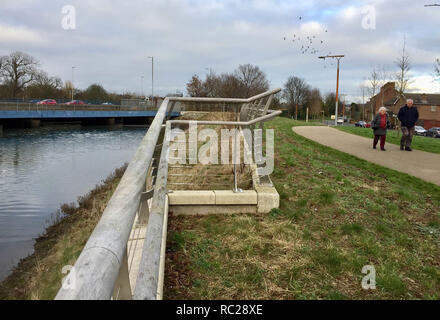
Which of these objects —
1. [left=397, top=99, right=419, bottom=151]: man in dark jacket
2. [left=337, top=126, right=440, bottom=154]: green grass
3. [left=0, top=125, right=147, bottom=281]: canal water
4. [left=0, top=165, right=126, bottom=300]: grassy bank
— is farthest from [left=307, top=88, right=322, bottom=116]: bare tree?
[left=0, top=165, right=126, bottom=300]: grassy bank

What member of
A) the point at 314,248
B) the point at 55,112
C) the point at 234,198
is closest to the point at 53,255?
the point at 234,198

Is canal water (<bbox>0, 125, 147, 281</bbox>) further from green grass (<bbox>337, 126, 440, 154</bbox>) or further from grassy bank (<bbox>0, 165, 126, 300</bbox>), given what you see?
green grass (<bbox>337, 126, 440, 154</bbox>)

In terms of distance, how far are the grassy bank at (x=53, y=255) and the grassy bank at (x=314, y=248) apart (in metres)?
1.87

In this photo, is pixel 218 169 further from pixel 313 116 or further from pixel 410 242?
pixel 313 116

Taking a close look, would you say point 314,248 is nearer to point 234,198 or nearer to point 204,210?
point 234,198

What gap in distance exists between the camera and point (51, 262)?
6.72m

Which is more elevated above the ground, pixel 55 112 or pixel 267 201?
pixel 55 112

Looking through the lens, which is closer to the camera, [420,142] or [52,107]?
[420,142]

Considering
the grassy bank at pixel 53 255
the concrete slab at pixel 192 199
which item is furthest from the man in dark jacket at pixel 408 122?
the grassy bank at pixel 53 255


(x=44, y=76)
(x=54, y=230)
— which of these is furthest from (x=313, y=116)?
(x=54, y=230)

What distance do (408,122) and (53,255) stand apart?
425 inches

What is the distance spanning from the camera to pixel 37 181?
620 inches

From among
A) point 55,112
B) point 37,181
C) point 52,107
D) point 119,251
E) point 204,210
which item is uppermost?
point 52,107

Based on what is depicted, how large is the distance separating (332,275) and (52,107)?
4606 centimetres
